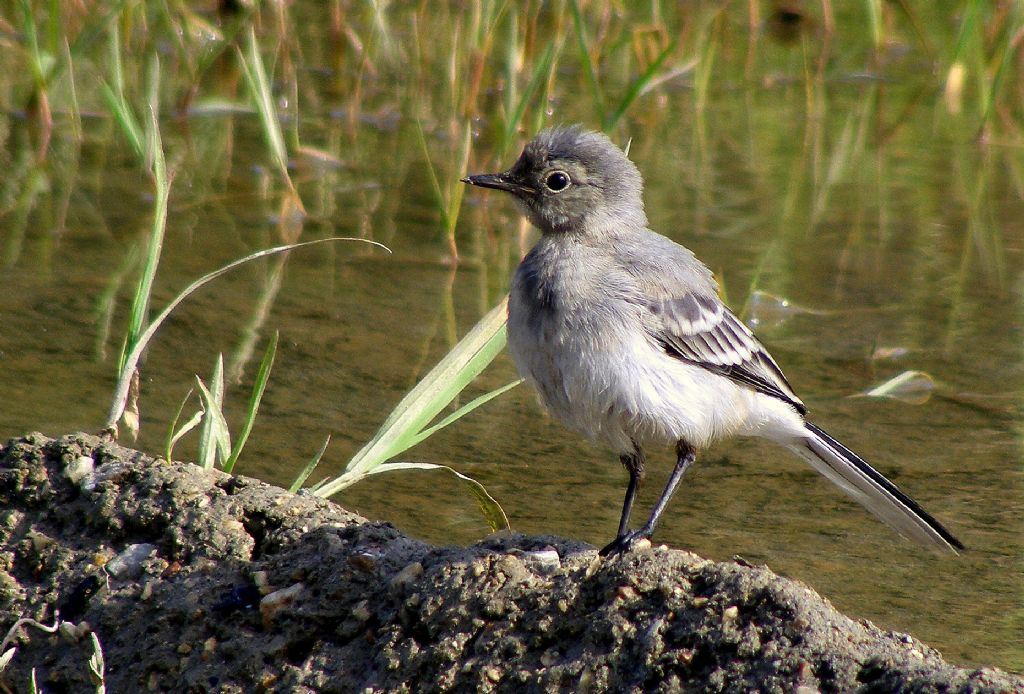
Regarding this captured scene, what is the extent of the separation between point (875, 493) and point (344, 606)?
2201mm

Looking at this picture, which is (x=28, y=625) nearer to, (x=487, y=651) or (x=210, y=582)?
→ (x=210, y=582)

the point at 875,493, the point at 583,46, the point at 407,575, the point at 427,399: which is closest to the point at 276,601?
the point at 407,575

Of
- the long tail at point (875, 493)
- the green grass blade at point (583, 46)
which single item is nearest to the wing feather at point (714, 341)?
the long tail at point (875, 493)

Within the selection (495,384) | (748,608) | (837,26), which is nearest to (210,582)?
(748,608)

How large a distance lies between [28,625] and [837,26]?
11.9 m

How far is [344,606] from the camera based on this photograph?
3727 millimetres

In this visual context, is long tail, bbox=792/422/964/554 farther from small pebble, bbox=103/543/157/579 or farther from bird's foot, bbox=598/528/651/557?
small pebble, bbox=103/543/157/579

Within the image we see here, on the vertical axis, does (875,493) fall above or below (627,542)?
below

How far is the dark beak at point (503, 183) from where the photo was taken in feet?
16.7

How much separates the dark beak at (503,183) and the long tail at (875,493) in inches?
55.5

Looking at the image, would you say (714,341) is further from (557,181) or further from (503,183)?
(503,183)

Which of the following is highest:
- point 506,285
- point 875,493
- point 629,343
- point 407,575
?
point 629,343

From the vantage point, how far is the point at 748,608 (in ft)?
11.2

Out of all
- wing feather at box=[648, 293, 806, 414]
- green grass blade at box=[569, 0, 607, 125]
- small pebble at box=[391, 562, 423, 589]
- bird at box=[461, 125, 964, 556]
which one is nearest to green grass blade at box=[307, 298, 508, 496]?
bird at box=[461, 125, 964, 556]
